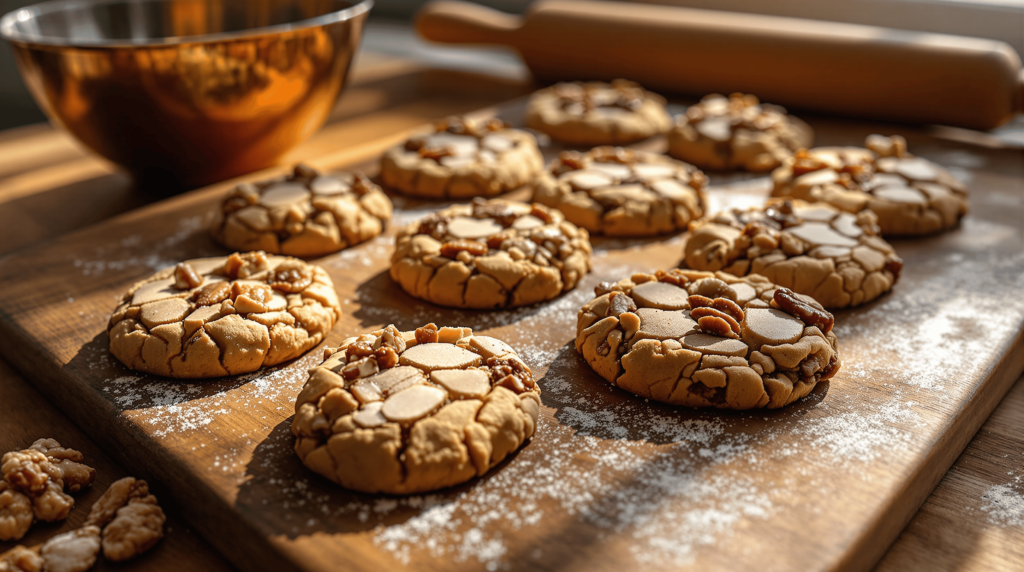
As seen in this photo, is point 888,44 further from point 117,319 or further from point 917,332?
point 117,319

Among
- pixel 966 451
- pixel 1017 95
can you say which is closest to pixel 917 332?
pixel 966 451

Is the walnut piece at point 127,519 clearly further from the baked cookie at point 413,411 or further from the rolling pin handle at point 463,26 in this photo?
the rolling pin handle at point 463,26

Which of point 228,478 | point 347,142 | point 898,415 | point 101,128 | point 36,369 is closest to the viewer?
point 228,478

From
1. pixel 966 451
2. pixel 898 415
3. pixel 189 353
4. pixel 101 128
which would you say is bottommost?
pixel 966 451

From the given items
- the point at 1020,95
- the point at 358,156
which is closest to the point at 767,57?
the point at 1020,95

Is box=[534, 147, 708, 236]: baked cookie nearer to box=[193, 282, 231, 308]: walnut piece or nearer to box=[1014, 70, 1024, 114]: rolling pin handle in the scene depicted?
box=[193, 282, 231, 308]: walnut piece

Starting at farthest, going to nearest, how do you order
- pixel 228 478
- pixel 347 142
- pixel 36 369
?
pixel 347 142 < pixel 36 369 < pixel 228 478
